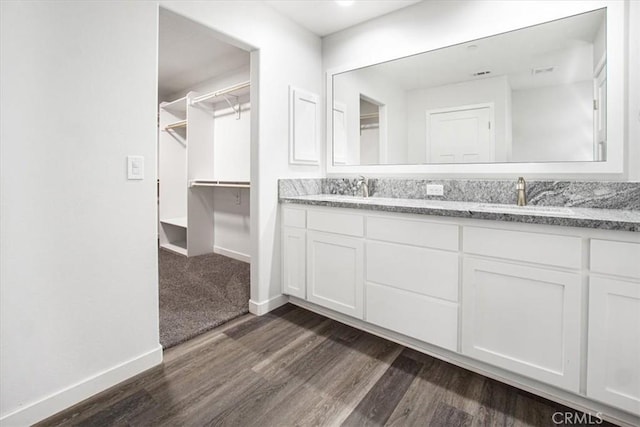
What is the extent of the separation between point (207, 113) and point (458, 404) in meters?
4.02

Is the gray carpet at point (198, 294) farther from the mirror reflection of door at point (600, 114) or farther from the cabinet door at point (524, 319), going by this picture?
the mirror reflection of door at point (600, 114)

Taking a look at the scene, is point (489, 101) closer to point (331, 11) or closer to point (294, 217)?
point (331, 11)

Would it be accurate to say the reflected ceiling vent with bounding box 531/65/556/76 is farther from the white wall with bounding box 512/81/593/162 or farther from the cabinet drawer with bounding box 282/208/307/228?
the cabinet drawer with bounding box 282/208/307/228

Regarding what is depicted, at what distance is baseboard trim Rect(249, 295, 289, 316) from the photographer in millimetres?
2463

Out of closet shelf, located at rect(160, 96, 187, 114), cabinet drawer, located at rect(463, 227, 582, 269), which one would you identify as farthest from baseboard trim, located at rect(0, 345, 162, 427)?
closet shelf, located at rect(160, 96, 187, 114)

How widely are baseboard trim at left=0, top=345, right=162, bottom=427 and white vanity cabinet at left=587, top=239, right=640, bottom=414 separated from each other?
83.5 inches

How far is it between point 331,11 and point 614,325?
2584mm

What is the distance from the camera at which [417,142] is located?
7.96ft

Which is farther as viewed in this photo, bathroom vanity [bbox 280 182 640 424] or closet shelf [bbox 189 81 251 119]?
closet shelf [bbox 189 81 251 119]

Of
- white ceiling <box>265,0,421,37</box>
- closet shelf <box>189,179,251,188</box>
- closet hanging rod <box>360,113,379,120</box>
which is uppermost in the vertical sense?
white ceiling <box>265,0,421,37</box>

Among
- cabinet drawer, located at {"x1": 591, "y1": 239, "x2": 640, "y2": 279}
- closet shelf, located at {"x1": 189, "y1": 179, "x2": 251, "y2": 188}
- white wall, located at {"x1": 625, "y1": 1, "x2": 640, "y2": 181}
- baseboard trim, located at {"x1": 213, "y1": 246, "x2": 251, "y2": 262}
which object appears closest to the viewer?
cabinet drawer, located at {"x1": 591, "y1": 239, "x2": 640, "y2": 279}

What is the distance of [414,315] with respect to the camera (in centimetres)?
187

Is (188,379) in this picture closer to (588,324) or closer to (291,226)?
(291,226)
